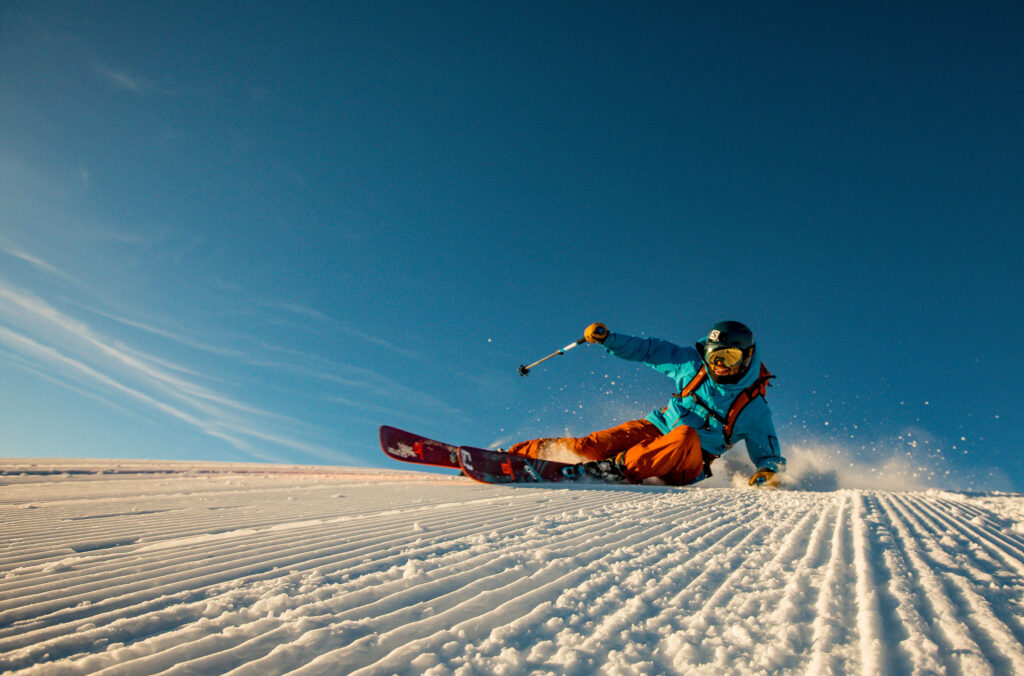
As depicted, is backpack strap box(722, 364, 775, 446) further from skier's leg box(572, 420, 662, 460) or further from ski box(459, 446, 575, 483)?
ski box(459, 446, 575, 483)

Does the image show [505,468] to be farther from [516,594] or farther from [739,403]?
[516,594]

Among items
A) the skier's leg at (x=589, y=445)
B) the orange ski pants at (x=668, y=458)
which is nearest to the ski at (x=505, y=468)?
the skier's leg at (x=589, y=445)

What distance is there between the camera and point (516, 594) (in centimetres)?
138

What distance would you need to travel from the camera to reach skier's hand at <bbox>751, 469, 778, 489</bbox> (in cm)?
505

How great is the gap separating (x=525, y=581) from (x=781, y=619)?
747 millimetres

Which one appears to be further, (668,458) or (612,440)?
(612,440)

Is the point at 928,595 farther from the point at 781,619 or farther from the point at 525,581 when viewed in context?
the point at 525,581

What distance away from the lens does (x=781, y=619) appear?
3.87ft

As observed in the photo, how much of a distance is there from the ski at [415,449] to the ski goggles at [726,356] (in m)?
3.41

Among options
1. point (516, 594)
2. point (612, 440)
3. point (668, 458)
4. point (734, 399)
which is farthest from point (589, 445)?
point (516, 594)

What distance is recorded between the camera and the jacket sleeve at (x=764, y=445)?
213 inches

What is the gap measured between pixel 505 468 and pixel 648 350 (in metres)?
2.81

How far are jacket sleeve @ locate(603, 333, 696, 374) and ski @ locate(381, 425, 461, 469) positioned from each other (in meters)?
2.75

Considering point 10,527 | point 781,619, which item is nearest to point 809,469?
point 781,619
